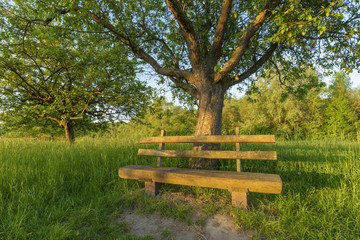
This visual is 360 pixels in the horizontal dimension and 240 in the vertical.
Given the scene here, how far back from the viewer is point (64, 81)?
28.7 ft

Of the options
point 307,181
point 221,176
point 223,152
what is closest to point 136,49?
point 223,152

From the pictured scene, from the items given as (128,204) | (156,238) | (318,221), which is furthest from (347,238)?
(128,204)

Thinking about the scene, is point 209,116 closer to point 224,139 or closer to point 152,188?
point 224,139

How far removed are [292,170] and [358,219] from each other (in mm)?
1676

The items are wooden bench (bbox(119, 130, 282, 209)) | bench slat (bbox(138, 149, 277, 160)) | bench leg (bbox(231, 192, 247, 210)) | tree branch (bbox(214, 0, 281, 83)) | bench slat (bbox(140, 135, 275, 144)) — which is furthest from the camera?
tree branch (bbox(214, 0, 281, 83))

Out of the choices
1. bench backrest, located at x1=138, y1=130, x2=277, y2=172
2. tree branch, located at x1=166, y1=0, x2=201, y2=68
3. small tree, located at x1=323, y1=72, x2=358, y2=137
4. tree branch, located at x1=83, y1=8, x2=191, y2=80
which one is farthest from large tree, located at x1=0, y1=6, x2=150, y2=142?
small tree, located at x1=323, y1=72, x2=358, y2=137

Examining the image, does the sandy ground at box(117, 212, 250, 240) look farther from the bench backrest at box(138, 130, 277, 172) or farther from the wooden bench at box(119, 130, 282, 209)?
the bench backrest at box(138, 130, 277, 172)

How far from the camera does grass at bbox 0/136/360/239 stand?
208cm

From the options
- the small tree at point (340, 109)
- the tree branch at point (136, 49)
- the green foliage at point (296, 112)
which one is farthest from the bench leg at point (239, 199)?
the small tree at point (340, 109)

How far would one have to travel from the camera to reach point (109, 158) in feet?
14.3

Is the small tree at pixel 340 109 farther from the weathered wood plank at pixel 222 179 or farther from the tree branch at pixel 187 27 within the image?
the weathered wood plank at pixel 222 179

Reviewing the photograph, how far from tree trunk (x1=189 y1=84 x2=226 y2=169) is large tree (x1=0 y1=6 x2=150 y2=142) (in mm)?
3780

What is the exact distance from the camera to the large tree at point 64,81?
23.0 ft

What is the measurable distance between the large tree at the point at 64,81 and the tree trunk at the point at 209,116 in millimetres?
3780
